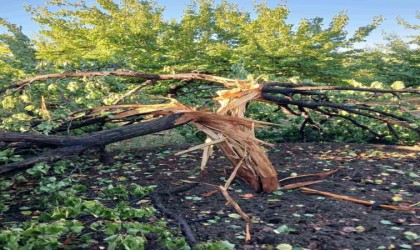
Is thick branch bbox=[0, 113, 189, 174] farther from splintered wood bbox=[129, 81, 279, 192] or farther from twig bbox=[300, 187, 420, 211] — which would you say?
twig bbox=[300, 187, 420, 211]

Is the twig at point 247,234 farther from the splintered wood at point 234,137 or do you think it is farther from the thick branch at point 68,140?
the thick branch at point 68,140

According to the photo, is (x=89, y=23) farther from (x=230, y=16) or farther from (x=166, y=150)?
(x=166, y=150)

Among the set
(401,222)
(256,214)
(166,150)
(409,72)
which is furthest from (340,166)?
(409,72)

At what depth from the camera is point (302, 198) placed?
10.6 ft

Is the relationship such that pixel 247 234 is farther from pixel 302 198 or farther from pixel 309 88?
pixel 309 88

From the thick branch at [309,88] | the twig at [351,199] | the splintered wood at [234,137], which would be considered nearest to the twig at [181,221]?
the splintered wood at [234,137]

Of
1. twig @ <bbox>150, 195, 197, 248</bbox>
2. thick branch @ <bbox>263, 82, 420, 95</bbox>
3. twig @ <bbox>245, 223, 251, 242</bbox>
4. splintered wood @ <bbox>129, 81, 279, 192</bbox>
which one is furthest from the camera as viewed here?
thick branch @ <bbox>263, 82, 420, 95</bbox>

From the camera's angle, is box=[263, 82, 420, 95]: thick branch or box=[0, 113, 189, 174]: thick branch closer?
box=[0, 113, 189, 174]: thick branch

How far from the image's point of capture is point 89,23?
16406 millimetres

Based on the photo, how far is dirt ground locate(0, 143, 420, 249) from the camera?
244 centimetres

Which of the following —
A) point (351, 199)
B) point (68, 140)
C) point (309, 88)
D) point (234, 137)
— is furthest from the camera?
point (309, 88)

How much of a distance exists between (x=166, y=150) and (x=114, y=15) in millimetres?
12990

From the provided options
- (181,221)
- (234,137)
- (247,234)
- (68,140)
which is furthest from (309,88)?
(68,140)

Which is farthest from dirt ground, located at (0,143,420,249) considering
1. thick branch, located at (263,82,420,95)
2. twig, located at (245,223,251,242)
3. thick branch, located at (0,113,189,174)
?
thick branch, located at (263,82,420,95)
